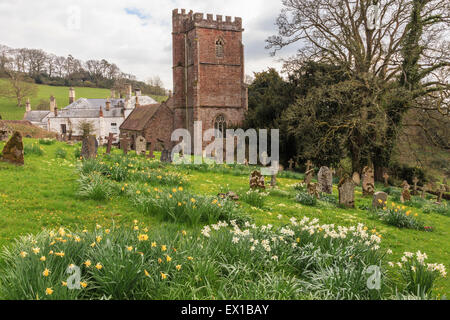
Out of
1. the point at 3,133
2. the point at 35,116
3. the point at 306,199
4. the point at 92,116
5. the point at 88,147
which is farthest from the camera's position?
the point at 35,116

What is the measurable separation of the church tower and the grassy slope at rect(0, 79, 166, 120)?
33.6 m

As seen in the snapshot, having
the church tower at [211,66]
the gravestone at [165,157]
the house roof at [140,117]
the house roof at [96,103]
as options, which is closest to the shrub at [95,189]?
the gravestone at [165,157]

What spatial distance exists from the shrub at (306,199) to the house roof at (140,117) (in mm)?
27288

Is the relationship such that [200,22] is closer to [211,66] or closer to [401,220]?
[211,66]

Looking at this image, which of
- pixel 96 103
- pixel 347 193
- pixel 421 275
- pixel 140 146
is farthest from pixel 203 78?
pixel 421 275

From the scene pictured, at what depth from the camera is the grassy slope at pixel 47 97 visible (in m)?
54.4

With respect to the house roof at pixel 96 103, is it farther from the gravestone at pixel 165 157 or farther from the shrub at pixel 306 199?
the shrub at pixel 306 199

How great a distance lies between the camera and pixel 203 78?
3375cm

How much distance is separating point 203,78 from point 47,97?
44343 mm

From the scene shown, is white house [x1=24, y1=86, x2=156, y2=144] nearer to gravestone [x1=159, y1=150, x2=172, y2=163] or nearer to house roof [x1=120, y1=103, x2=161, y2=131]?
house roof [x1=120, y1=103, x2=161, y2=131]

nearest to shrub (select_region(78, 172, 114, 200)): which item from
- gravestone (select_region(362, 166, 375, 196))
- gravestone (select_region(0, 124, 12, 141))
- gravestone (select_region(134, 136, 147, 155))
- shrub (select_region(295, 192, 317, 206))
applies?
shrub (select_region(295, 192, 317, 206))

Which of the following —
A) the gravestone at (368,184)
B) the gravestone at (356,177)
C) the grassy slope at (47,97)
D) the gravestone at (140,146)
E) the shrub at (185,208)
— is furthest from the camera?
the grassy slope at (47,97)

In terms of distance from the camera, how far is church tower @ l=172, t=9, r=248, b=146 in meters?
33.3
